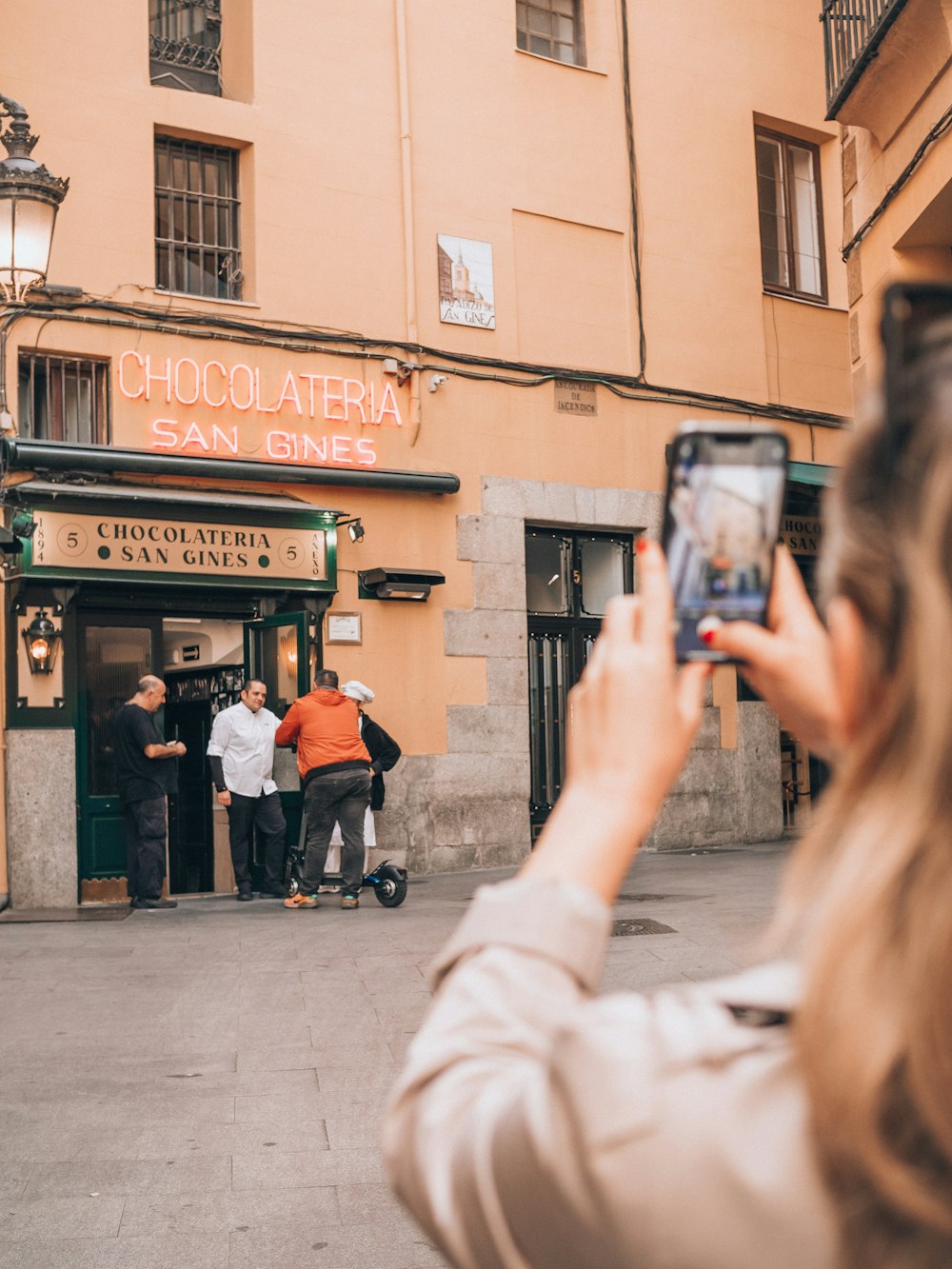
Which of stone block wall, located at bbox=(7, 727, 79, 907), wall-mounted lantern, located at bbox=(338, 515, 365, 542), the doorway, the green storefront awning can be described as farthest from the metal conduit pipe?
the green storefront awning

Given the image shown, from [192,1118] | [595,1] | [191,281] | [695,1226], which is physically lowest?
[192,1118]

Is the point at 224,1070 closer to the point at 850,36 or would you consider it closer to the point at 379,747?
the point at 379,747

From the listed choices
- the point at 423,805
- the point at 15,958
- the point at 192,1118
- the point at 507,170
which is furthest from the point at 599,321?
the point at 192,1118

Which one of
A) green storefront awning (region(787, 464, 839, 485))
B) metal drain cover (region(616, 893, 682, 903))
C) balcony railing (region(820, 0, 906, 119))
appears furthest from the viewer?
green storefront awning (region(787, 464, 839, 485))

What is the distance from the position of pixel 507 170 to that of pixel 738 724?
640 centimetres

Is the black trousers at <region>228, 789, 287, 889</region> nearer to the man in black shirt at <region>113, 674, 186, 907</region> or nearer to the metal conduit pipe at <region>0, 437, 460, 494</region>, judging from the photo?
the man in black shirt at <region>113, 674, 186, 907</region>

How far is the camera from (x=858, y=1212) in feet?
2.63

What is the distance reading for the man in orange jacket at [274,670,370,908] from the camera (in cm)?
1205

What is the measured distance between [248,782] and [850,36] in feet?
25.2

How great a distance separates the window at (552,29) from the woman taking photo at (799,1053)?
53.3ft

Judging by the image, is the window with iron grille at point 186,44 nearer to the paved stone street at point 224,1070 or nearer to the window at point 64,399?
the window at point 64,399

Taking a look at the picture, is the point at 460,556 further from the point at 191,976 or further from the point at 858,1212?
the point at 858,1212

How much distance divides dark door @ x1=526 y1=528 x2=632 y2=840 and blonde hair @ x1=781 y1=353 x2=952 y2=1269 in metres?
14.6

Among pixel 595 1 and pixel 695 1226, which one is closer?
pixel 695 1226
